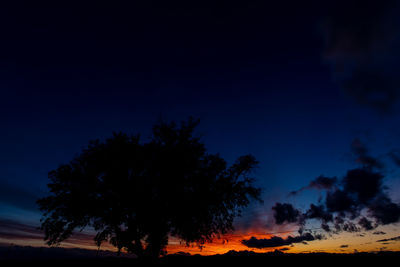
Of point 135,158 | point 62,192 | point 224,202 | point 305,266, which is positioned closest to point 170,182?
point 135,158

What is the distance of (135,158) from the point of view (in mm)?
21531

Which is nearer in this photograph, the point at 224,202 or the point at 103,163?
the point at 103,163

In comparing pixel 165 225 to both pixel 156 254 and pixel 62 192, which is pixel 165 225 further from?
pixel 62 192

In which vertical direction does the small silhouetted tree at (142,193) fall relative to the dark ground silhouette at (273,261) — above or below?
above

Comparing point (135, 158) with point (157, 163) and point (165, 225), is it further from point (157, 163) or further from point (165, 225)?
point (165, 225)

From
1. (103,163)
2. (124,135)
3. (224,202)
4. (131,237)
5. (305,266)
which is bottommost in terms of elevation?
(305,266)

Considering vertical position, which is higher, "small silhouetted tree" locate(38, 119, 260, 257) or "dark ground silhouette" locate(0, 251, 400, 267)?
"small silhouetted tree" locate(38, 119, 260, 257)

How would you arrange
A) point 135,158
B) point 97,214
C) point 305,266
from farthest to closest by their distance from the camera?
1. point 135,158
2. point 97,214
3. point 305,266

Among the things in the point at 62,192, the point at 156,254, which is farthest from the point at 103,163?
the point at 156,254

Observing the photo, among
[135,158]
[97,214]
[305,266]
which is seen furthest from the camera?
[135,158]

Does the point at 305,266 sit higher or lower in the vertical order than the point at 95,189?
lower

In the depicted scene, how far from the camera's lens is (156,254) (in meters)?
20.9

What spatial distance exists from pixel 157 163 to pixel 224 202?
7.64 meters

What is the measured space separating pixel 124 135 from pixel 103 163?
3.49 metres
